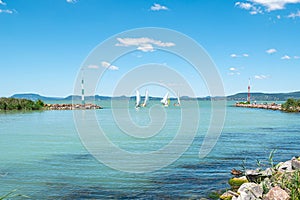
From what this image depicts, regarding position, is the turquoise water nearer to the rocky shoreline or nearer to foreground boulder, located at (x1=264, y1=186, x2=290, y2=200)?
the rocky shoreline

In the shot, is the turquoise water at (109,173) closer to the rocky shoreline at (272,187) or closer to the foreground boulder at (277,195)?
the rocky shoreline at (272,187)

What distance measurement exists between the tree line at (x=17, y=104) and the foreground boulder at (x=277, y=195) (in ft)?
275

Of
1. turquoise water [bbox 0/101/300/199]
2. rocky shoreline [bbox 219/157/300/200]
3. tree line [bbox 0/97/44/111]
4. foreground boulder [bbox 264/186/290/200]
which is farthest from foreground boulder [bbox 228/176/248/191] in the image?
tree line [bbox 0/97/44/111]

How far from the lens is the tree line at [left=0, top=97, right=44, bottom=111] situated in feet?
276

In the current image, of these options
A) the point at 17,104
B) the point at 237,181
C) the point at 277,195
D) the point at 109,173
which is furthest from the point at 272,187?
the point at 17,104

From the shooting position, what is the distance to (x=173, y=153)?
20.2 metres

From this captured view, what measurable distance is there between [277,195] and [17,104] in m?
85.6

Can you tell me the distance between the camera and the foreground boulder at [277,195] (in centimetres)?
773

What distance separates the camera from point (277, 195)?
25.9 feet

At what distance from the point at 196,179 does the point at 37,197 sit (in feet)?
18.8

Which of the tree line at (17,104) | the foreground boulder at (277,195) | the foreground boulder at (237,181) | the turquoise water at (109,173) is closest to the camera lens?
the foreground boulder at (277,195)

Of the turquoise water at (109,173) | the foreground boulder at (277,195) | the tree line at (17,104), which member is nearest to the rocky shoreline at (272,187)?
the foreground boulder at (277,195)

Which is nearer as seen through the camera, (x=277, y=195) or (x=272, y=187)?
(x=277, y=195)

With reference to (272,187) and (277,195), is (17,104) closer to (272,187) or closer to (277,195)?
(272,187)
